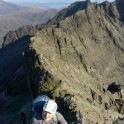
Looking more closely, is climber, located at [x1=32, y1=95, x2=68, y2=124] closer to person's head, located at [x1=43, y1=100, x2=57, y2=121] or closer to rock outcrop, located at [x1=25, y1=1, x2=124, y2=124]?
person's head, located at [x1=43, y1=100, x2=57, y2=121]

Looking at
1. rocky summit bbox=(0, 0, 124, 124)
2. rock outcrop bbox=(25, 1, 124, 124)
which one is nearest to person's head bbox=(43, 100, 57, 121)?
rocky summit bbox=(0, 0, 124, 124)

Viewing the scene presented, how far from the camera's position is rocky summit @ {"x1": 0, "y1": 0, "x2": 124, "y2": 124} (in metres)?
35.5

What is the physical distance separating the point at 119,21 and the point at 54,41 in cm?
7710

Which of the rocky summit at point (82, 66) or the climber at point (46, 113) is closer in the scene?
the climber at point (46, 113)

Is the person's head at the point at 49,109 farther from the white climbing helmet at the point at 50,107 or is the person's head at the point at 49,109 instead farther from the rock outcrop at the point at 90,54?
the rock outcrop at the point at 90,54

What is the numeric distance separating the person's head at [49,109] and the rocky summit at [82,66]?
47.3 inches

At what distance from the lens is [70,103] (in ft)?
107

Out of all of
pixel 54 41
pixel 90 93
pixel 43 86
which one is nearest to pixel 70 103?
pixel 43 86

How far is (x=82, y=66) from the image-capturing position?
8062 centimetres

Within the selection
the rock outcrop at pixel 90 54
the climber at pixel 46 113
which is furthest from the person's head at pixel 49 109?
the rock outcrop at pixel 90 54

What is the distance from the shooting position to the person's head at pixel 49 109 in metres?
8.75

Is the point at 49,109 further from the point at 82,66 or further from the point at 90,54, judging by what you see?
the point at 90,54

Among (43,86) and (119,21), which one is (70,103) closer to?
(43,86)

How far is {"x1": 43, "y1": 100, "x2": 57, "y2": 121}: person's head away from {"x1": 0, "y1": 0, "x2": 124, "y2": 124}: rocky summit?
1.20 meters
